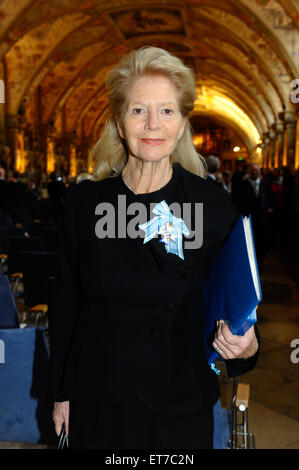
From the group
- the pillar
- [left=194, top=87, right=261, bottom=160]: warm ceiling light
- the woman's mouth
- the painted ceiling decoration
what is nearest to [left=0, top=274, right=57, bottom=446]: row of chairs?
the woman's mouth

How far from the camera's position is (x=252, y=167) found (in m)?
9.05

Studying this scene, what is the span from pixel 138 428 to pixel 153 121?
98 centimetres

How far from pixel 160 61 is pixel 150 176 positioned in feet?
1.22

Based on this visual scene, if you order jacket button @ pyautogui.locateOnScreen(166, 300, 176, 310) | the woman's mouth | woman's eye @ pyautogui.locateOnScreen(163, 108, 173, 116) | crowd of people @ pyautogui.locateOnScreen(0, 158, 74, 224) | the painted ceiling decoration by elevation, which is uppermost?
the painted ceiling decoration

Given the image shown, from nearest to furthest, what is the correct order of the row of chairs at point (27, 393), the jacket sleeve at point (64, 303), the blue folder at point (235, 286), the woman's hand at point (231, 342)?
the blue folder at point (235, 286), the woman's hand at point (231, 342), the jacket sleeve at point (64, 303), the row of chairs at point (27, 393)

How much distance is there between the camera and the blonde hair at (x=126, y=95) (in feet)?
4.99

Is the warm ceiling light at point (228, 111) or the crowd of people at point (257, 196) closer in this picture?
the crowd of people at point (257, 196)

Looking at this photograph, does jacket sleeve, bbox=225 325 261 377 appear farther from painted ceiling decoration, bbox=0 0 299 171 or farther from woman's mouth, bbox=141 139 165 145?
painted ceiling decoration, bbox=0 0 299 171

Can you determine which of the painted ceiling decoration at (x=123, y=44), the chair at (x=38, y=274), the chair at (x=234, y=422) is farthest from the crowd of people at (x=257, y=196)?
the painted ceiling decoration at (x=123, y=44)

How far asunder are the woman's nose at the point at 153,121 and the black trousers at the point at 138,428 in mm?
848

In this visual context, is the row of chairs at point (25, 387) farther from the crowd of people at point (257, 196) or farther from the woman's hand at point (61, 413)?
the crowd of people at point (257, 196)

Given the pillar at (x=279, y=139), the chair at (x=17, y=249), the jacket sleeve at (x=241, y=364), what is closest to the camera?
the jacket sleeve at (x=241, y=364)

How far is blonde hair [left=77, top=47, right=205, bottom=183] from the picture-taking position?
59.9 inches
